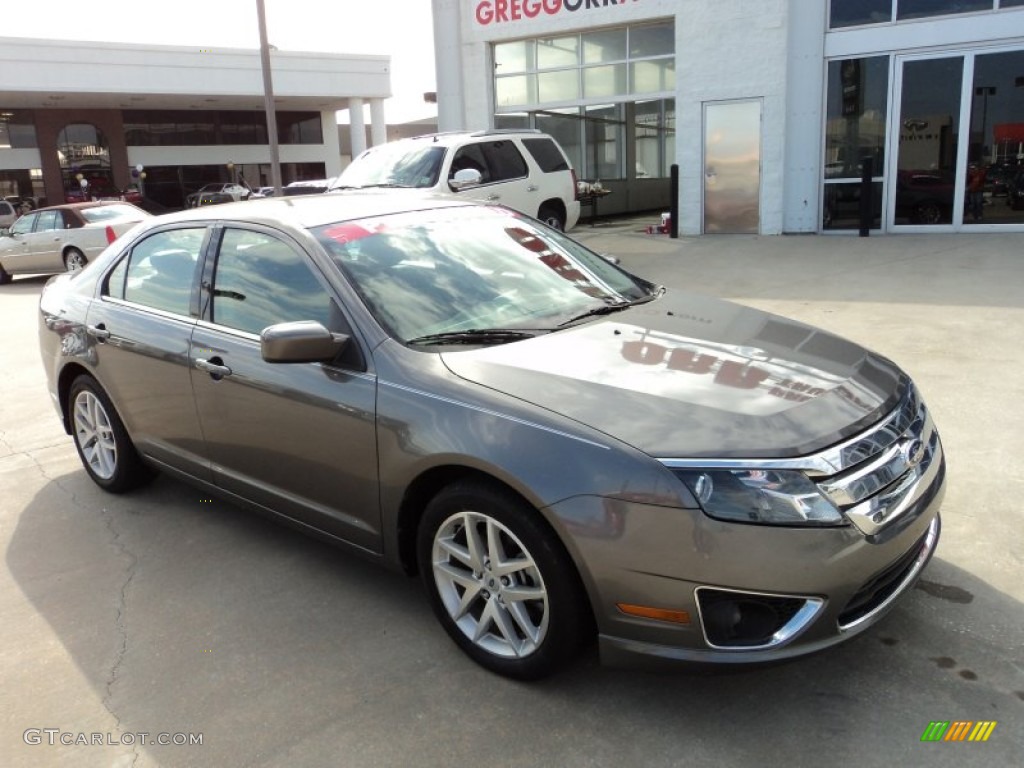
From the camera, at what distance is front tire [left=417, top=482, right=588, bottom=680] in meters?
2.65

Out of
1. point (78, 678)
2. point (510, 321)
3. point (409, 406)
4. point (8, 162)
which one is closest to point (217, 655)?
point (78, 678)

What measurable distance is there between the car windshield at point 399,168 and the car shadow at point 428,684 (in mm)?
8022

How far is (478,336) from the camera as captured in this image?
10.7ft

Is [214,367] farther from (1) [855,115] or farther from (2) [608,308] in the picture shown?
(1) [855,115]

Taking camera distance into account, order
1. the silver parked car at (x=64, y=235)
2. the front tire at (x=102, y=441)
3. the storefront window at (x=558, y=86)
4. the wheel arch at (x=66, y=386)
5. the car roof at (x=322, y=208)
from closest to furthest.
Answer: the car roof at (x=322, y=208) < the front tire at (x=102, y=441) < the wheel arch at (x=66, y=386) < the silver parked car at (x=64, y=235) < the storefront window at (x=558, y=86)

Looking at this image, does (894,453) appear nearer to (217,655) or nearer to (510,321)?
(510,321)

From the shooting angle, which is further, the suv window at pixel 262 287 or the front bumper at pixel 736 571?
the suv window at pixel 262 287

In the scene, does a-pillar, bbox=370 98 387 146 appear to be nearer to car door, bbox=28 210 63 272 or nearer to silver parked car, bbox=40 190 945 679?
car door, bbox=28 210 63 272

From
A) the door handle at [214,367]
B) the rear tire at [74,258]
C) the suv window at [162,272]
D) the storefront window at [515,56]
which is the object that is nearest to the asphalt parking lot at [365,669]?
the door handle at [214,367]

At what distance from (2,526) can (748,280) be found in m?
8.77

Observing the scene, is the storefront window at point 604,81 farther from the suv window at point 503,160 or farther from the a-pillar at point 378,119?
the a-pillar at point 378,119

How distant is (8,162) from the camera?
40.6 metres

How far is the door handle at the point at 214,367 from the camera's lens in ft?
12.1

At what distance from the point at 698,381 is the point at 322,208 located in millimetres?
2036
